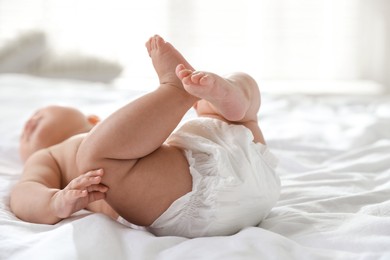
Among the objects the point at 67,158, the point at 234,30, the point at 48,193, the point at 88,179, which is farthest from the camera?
the point at 234,30

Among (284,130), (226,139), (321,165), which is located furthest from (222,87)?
(284,130)

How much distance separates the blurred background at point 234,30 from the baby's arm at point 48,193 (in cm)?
230

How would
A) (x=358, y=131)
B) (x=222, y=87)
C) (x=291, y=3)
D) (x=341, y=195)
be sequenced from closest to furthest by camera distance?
(x=222, y=87) → (x=341, y=195) → (x=358, y=131) → (x=291, y=3)

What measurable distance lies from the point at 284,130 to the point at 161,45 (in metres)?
0.79

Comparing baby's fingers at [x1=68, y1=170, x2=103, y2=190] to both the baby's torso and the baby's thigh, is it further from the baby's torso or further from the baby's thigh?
the baby's torso

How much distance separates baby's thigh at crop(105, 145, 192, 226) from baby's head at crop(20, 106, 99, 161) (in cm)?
45

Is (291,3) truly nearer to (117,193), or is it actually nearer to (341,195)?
(341,195)

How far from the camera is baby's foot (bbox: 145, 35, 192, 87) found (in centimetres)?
104

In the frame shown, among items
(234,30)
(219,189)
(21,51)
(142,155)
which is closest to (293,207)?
(219,189)

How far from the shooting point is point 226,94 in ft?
3.26

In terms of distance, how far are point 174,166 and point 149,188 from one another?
0.06 metres

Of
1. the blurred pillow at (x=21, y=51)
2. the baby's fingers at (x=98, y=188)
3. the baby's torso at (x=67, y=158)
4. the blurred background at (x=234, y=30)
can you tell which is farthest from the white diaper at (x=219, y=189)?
the blurred background at (x=234, y=30)

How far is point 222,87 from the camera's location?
0.98 m

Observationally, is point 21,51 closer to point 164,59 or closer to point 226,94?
point 164,59
